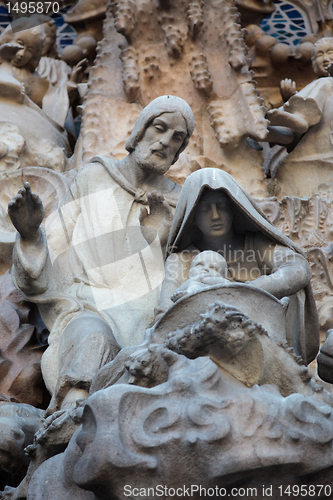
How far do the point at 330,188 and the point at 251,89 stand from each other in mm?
938

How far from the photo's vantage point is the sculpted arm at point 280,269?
10.4 ft

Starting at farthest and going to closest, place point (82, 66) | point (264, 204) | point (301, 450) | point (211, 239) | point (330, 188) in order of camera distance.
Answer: point (82, 66), point (330, 188), point (264, 204), point (211, 239), point (301, 450)

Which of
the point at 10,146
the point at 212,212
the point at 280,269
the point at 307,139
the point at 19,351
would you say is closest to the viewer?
the point at 280,269

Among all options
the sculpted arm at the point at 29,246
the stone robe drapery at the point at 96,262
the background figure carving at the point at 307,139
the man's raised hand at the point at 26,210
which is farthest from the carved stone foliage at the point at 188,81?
the man's raised hand at the point at 26,210

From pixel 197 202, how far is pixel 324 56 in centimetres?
318

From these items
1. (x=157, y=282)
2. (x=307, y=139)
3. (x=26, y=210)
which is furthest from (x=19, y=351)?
(x=307, y=139)

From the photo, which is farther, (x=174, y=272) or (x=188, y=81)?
(x=188, y=81)

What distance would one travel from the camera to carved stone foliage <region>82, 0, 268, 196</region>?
5.50 m

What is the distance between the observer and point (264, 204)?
504cm

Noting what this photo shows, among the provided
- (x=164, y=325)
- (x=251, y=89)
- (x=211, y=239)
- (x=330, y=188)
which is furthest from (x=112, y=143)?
(x=164, y=325)

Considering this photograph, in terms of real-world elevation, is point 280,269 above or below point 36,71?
above

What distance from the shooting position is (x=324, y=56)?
609cm

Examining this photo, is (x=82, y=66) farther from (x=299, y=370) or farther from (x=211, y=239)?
(x=299, y=370)

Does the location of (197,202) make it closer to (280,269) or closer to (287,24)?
(280,269)
